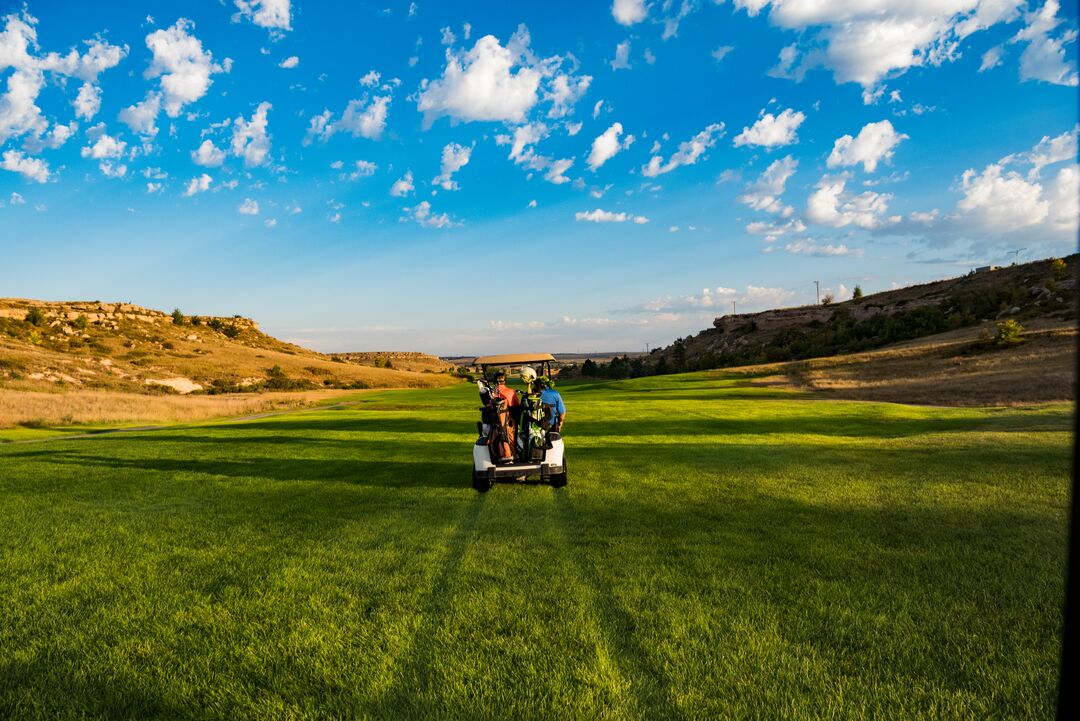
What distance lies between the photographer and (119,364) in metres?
70.2

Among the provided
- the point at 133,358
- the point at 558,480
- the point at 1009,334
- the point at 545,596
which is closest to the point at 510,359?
the point at 558,480

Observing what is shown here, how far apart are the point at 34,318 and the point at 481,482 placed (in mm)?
100429

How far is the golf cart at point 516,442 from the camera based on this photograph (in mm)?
10219

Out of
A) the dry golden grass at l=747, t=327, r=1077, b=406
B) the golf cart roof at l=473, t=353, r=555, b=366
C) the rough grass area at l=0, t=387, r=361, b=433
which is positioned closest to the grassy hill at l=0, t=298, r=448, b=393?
the rough grass area at l=0, t=387, r=361, b=433

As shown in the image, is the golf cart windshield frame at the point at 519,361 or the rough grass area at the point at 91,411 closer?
the golf cart windshield frame at the point at 519,361

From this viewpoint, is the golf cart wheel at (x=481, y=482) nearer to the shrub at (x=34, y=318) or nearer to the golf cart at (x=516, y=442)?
the golf cart at (x=516, y=442)

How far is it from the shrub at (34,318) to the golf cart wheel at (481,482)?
323 ft

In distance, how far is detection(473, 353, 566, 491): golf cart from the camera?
10.2 metres

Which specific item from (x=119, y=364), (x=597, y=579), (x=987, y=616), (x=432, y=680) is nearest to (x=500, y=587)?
(x=597, y=579)

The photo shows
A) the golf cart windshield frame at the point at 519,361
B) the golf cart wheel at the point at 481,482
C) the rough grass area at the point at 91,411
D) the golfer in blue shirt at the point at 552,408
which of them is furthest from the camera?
the rough grass area at the point at 91,411

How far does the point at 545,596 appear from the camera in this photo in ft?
17.1

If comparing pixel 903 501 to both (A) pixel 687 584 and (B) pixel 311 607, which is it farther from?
(B) pixel 311 607

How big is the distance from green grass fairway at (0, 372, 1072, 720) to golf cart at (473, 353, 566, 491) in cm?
41

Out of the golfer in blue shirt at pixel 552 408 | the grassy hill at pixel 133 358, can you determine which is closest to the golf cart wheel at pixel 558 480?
the golfer in blue shirt at pixel 552 408
